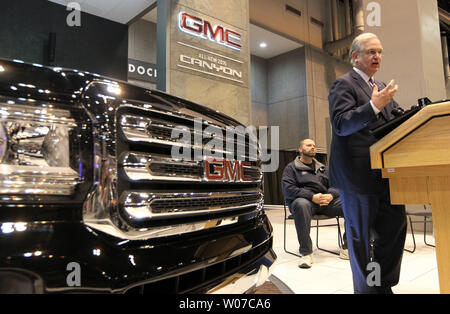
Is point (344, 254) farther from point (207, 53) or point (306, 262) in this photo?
point (207, 53)

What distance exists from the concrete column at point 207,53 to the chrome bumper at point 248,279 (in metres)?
3.33

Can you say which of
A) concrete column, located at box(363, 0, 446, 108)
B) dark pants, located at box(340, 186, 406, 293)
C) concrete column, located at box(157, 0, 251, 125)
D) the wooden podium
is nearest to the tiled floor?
dark pants, located at box(340, 186, 406, 293)

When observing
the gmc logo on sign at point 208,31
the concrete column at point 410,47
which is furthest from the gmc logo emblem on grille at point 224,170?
the concrete column at point 410,47

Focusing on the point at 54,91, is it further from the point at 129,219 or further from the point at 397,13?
A: the point at 397,13

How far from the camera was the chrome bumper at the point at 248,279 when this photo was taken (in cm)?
89

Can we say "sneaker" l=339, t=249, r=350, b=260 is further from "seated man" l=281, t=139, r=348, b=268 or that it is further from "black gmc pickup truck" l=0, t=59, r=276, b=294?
"black gmc pickup truck" l=0, t=59, r=276, b=294

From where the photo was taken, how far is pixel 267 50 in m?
10.3

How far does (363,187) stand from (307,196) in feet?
5.15

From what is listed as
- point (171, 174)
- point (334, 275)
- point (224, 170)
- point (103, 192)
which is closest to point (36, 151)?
point (103, 192)

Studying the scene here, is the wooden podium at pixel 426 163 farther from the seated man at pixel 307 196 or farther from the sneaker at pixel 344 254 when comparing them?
the sneaker at pixel 344 254

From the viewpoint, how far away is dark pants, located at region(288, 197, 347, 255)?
9.20ft

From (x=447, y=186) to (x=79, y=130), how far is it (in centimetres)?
122

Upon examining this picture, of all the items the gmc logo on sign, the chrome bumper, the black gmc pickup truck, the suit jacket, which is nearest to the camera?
the black gmc pickup truck
